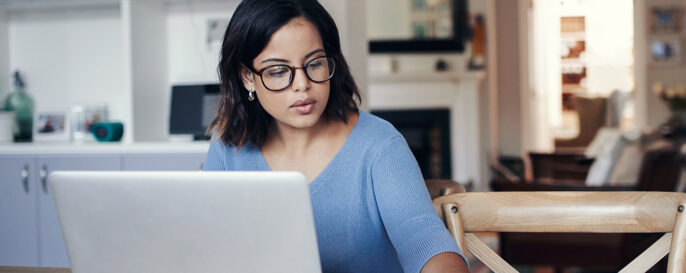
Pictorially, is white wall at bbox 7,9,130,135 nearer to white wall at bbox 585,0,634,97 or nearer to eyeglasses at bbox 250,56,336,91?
eyeglasses at bbox 250,56,336,91

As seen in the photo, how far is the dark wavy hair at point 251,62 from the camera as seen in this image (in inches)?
38.9

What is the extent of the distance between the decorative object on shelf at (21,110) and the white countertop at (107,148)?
28 centimetres

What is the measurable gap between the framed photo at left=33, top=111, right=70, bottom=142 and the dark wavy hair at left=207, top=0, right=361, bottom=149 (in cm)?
181

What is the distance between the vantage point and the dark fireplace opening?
556cm

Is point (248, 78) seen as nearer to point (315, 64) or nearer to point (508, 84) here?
point (315, 64)

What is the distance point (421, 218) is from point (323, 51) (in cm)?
30

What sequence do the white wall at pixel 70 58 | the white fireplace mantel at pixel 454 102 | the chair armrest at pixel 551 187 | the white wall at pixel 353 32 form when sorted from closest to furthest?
the white wall at pixel 353 32
the chair armrest at pixel 551 187
the white wall at pixel 70 58
the white fireplace mantel at pixel 454 102

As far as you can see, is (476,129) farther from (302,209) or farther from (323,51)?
(302,209)

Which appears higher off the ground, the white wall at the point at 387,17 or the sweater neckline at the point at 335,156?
the white wall at the point at 387,17

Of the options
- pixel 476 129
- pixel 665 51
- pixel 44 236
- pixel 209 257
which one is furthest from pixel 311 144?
pixel 665 51

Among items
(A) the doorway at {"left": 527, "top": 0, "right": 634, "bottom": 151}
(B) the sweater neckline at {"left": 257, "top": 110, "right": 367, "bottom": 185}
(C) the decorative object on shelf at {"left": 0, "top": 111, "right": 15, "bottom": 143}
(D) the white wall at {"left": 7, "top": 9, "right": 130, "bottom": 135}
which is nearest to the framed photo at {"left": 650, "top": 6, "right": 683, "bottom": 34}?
(A) the doorway at {"left": 527, "top": 0, "right": 634, "bottom": 151}

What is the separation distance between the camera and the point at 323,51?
992 millimetres

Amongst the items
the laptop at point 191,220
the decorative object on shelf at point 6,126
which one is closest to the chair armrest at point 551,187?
the decorative object on shelf at point 6,126

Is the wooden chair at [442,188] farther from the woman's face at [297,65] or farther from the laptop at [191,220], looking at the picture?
the laptop at [191,220]
